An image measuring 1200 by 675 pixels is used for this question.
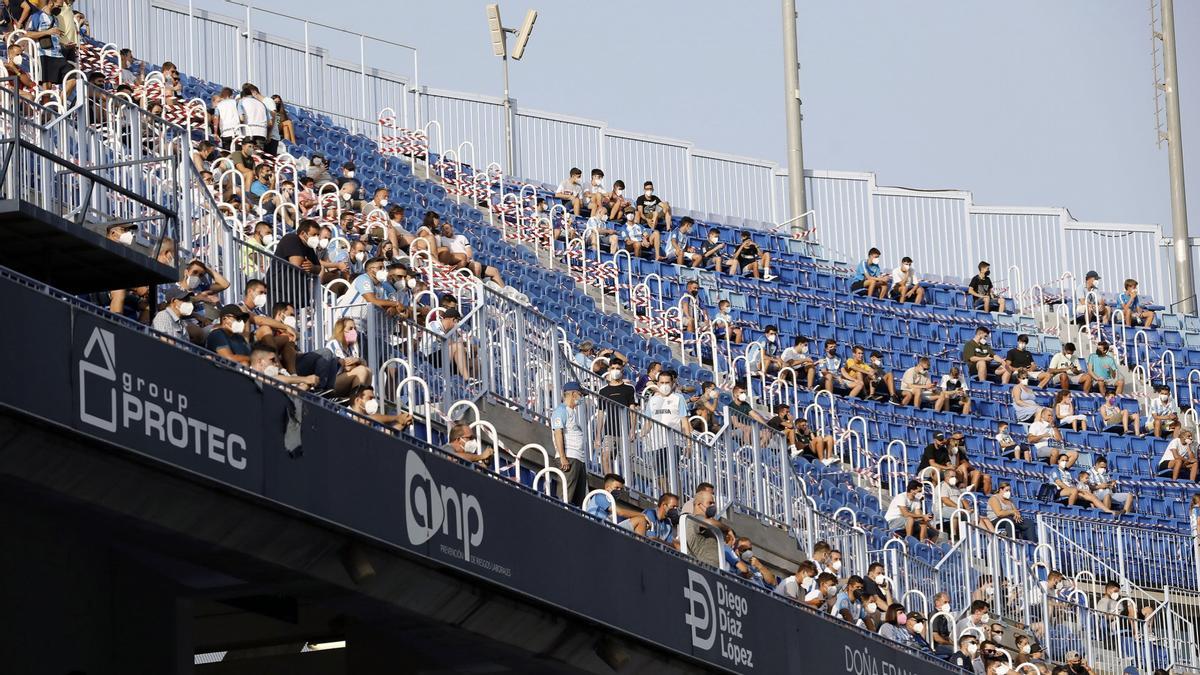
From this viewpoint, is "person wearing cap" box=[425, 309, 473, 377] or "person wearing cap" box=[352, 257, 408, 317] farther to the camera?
"person wearing cap" box=[425, 309, 473, 377]

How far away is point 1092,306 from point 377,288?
56.5 feet

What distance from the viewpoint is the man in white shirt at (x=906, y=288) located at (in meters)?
29.5

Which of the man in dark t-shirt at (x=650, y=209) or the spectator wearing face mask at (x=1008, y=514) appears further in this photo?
the man in dark t-shirt at (x=650, y=209)

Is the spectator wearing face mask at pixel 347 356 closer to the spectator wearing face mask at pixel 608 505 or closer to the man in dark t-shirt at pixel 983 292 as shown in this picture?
the spectator wearing face mask at pixel 608 505

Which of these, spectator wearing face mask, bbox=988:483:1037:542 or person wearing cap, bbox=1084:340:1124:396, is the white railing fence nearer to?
person wearing cap, bbox=1084:340:1124:396

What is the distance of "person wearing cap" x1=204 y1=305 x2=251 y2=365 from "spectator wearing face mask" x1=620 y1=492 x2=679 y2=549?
12.3 feet

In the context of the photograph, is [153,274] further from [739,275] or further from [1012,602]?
[739,275]

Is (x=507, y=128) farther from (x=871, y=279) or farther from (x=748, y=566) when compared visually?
(x=748, y=566)

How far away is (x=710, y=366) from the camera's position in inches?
979

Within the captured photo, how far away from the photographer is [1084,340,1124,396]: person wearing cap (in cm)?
2786

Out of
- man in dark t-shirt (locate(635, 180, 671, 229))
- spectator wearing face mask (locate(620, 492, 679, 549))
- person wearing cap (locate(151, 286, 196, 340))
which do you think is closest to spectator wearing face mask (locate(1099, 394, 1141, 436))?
man in dark t-shirt (locate(635, 180, 671, 229))

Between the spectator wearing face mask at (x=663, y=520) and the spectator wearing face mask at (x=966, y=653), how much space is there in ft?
9.44

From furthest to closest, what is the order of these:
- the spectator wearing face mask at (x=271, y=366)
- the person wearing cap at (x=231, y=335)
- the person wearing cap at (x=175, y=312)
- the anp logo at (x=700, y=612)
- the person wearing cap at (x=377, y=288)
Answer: the person wearing cap at (x=377, y=288) < the anp logo at (x=700, y=612) < the person wearing cap at (x=175, y=312) < the person wearing cap at (x=231, y=335) < the spectator wearing face mask at (x=271, y=366)

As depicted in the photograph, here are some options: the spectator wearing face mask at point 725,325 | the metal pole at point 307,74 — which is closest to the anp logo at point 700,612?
the spectator wearing face mask at point 725,325
